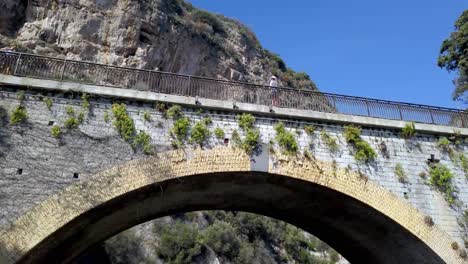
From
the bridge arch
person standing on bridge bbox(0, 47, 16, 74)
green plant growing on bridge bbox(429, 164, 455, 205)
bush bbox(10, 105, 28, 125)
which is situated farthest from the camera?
green plant growing on bridge bbox(429, 164, 455, 205)

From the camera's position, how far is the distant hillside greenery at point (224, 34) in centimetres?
4036

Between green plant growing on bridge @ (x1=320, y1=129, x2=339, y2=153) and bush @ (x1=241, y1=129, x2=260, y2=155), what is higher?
green plant growing on bridge @ (x1=320, y1=129, x2=339, y2=153)

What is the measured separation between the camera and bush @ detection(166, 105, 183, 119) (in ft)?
36.1

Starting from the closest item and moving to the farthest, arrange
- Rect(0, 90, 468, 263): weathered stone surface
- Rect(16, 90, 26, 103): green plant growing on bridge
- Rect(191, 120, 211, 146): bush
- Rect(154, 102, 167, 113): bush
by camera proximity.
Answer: Rect(0, 90, 468, 263): weathered stone surface < Rect(16, 90, 26, 103): green plant growing on bridge < Rect(191, 120, 211, 146): bush < Rect(154, 102, 167, 113): bush

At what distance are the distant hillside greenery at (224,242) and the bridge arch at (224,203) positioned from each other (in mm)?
10268

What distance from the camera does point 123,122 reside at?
1048 cm

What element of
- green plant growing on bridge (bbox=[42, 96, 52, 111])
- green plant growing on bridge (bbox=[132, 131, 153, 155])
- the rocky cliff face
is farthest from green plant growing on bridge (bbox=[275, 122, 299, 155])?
the rocky cliff face

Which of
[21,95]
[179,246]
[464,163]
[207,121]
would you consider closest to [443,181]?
[464,163]

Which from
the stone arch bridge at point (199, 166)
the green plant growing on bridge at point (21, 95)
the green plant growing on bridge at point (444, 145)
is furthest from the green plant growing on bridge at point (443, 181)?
the green plant growing on bridge at point (21, 95)

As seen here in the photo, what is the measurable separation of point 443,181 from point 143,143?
347 inches

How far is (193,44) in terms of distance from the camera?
36.1 m

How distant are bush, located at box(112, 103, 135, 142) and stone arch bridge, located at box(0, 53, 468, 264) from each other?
0.11 metres

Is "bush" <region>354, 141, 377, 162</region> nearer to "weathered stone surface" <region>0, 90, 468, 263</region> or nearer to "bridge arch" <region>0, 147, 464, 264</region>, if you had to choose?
"weathered stone surface" <region>0, 90, 468, 263</region>

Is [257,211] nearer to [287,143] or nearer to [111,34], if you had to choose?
[287,143]
